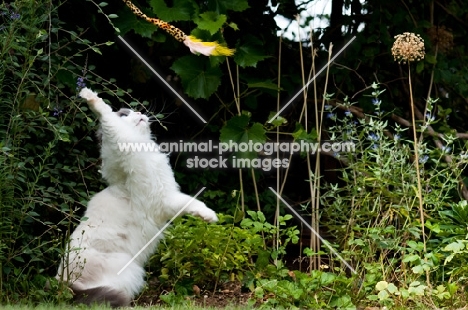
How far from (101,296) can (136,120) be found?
92cm

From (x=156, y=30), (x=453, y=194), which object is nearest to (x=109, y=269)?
(x=156, y=30)

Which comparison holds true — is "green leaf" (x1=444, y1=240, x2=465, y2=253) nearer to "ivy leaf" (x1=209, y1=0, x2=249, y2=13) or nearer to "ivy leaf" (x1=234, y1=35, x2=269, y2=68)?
"ivy leaf" (x1=234, y1=35, x2=269, y2=68)

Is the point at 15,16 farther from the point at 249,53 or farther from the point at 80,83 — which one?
the point at 249,53

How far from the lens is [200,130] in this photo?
17.5 feet

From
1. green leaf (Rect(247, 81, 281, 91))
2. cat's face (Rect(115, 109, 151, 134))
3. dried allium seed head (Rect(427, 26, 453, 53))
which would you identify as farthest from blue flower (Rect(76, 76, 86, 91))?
dried allium seed head (Rect(427, 26, 453, 53))

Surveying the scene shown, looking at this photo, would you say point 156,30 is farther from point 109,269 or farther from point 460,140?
point 460,140

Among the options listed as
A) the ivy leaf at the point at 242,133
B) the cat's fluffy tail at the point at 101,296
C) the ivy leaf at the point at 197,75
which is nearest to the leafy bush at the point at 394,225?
the ivy leaf at the point at 242,133

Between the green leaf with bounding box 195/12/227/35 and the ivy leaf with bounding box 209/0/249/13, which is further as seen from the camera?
the ivy leaf with bounding box 209/0/249/13

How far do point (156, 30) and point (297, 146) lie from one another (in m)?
1.23

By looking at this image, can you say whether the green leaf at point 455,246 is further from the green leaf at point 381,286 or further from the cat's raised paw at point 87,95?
the cat's raised paw at point 87,95

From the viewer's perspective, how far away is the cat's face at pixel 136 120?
384 centimetres

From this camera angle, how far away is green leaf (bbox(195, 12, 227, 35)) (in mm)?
4281

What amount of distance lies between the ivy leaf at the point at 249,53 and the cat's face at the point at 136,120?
906 mm

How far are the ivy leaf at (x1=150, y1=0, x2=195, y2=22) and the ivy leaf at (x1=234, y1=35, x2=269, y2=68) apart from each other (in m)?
0.41
